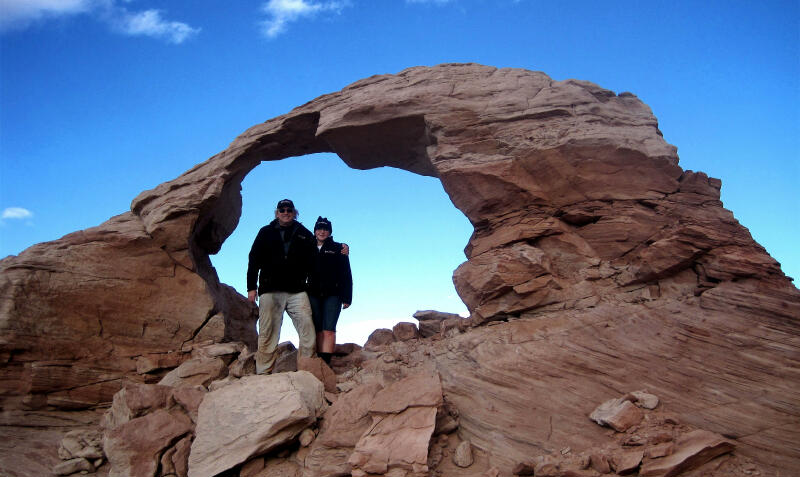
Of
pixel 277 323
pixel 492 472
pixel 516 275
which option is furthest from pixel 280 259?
pixel 492 472

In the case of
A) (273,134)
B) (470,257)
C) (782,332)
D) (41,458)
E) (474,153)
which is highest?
(273,134)

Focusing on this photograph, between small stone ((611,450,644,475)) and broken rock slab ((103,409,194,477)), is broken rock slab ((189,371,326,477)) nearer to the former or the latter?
broken rock slab ((103,409,194,477))

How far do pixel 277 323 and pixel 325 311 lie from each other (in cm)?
80

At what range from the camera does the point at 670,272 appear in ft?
27.3

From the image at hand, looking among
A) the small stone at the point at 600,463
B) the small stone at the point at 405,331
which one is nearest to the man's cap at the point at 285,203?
the small stone at the point at 405,331

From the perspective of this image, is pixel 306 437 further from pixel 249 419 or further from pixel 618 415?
pixel 618 415

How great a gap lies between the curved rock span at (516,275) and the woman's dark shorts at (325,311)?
1999mm

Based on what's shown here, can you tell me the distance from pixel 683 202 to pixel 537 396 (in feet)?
14.5

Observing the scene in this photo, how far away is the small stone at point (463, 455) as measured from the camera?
6.49m

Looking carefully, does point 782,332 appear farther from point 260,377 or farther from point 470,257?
point 260,377

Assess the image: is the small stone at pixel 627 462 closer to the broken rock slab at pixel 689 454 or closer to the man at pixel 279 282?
the broken rock slab at pixel 689 454

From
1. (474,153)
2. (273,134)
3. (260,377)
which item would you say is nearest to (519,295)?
(474,153)

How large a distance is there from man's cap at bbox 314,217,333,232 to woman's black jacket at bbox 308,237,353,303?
0.24 meters

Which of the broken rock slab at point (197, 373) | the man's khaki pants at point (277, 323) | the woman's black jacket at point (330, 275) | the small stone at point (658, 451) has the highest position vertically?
the woman's black jacket at point (330, 275)
